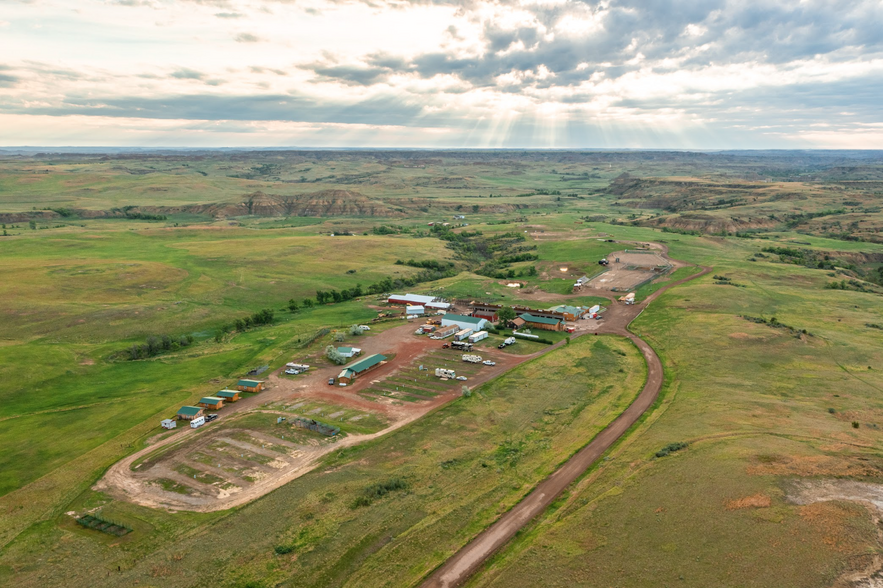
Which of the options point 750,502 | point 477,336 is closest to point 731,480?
point 750,502

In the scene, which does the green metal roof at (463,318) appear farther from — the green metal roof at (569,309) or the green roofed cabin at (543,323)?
the green metal roof at (569,309)

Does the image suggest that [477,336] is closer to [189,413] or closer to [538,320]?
[538,320]

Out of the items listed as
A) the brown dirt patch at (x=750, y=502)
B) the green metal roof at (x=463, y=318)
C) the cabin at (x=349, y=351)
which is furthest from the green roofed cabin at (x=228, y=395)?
the brown dirt patch at (x=750, y=502)

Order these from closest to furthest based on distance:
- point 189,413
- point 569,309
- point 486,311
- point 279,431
A: 1. point 279,431
2. point 189,413
3. point 569,309
4. point 486,311

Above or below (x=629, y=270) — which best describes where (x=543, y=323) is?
below

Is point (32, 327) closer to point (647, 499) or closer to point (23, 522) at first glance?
point (23, 522)

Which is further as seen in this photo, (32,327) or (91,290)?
(91,290)

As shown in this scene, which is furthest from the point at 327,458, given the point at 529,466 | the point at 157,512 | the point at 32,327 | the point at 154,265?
the point at 154,265
